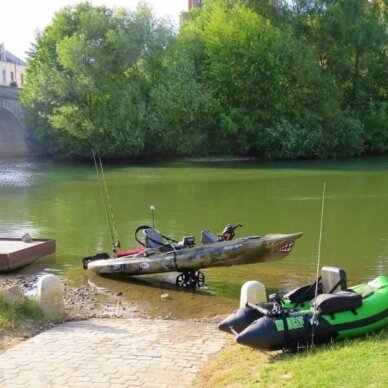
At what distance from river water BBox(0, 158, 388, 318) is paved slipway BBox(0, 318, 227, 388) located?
202cm

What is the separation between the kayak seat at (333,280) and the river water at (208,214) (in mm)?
2855

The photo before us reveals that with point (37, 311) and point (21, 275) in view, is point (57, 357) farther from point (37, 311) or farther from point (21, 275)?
point (21, 275)

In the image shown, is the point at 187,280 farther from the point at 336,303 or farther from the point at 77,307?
the point at 336,303

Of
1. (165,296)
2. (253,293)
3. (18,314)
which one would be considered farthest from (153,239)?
(253,293)

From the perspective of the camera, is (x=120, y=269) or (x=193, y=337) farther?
(x=120, y=269)

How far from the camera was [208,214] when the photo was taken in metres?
19.2

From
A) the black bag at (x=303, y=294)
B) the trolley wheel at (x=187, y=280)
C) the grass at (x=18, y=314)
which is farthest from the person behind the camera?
the trolley wheel at (x=187, y=280)

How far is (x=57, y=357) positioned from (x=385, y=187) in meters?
21.6

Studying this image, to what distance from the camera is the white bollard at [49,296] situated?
310 inches

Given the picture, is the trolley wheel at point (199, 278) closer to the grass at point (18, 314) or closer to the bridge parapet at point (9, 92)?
the grass at point (18, 314)

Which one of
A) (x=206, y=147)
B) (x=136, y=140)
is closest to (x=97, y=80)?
(x=136, y=140)

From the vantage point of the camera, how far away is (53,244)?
13359mm

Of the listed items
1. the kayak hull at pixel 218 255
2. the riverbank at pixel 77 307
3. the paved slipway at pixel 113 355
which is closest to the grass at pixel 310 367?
the paved slipway at pixel 113 355

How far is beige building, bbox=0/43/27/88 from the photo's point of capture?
80.9 m
